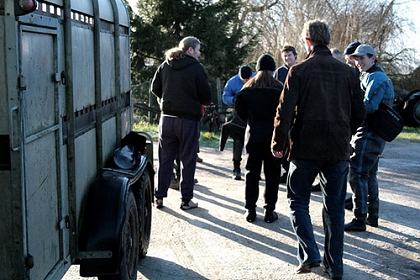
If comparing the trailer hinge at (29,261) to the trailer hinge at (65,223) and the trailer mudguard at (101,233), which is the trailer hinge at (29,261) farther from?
the trailer mudguard at (101,233)

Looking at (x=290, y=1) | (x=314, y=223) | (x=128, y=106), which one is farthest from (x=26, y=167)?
(x=290, y=1)

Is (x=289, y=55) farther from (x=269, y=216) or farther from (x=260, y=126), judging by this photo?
(x=269, y=216)

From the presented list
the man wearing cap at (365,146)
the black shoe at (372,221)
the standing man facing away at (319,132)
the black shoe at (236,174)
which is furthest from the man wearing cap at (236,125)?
the standing man facing away at (319,132)

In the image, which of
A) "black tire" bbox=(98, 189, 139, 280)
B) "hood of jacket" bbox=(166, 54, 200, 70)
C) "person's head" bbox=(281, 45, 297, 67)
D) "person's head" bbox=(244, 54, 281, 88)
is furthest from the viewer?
"person's head" bbox=(281, 45, 297, 67)

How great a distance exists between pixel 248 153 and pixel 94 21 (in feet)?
9.61

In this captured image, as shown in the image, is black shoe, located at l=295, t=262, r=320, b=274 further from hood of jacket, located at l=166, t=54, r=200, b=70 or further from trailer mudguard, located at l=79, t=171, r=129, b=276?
hood of jacket, located at l=166, t=54, r=200, b=70

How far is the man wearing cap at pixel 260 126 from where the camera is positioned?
6434 mm

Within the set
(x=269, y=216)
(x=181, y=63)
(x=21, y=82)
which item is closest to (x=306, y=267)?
(x=269, y=216)

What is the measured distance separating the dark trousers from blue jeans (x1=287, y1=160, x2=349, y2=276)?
1.51m

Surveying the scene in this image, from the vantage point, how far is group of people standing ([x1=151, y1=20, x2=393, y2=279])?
194 inches

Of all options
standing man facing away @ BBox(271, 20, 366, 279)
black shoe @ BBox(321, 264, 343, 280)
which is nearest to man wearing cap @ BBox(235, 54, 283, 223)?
standing man facing away @ BBox(271, 20, 366, 279)

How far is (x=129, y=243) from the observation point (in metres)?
4.16

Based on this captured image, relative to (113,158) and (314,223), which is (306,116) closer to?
(113,158)

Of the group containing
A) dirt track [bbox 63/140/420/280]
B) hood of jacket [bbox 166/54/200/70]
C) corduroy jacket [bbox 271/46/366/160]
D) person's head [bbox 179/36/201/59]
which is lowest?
dirt track [bbox 63/140/420/280]
